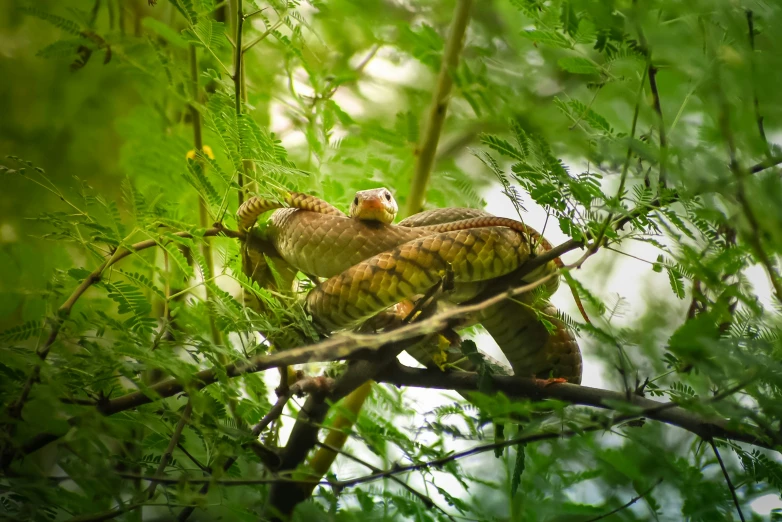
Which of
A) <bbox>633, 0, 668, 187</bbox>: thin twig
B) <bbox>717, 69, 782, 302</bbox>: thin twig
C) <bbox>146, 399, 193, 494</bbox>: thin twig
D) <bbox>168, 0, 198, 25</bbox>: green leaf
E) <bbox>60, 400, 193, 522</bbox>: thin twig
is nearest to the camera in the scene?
<bbox>717, 69, 782, 302</bbox>: thin twig

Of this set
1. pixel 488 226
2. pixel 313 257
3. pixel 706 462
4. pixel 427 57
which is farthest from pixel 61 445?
pixel 427 57

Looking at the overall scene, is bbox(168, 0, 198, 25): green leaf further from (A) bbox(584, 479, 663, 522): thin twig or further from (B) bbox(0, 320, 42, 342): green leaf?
(A) bbox(584, 479, 663, 522): thin twig

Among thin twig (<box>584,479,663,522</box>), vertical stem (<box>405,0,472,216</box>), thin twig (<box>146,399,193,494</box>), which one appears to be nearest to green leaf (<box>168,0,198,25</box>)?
thin twig (<box>146,399,193,494</box>)

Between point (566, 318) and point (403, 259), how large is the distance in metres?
0.34

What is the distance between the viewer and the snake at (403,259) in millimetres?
1256

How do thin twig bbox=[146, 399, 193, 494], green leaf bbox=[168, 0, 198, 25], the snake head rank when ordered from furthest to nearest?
the snake head < green leaf bbox=[168, 0, 198, 25] < thin twig bbox=[146, 399, 193, 494]

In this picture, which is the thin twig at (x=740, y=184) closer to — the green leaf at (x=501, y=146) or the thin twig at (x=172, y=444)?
the green leaf at (x=501, y=146)

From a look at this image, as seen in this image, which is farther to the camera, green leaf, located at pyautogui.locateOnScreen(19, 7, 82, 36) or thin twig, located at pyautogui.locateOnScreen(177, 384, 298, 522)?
green leaf, located at pyautogui.locateOnScreen(19, 7, 82, 36)

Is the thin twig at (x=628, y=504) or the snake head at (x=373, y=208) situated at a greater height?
→ the snake head at (x=373, y=208)

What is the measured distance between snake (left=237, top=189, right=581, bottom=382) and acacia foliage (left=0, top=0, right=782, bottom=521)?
95 millimetres

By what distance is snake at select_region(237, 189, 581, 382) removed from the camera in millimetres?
1256

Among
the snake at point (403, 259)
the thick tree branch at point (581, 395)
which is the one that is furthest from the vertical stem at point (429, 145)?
the thick tree branch at point (581, 395)

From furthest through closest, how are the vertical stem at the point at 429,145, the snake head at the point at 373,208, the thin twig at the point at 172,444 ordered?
the vertical stem at the point at 429,145 → the snake head at the point at 373,208 → the thin twig at the point at 172,444

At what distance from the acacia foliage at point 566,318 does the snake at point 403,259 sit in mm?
95
